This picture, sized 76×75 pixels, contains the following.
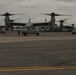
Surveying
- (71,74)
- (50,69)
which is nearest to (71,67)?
(50,69)

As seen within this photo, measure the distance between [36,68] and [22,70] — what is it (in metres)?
0.74

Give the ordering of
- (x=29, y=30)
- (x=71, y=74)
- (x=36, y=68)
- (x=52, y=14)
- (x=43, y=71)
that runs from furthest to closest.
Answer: (x=52, y=14), (x=29, y=30), (x=36, y=68), (x=43, y=71), (x=71, y=74)

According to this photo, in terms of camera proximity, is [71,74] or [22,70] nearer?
[71,74]

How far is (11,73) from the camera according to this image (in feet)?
34.8

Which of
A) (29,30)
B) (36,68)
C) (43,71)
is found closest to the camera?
(43,71)

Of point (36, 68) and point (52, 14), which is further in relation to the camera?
point (52, 14)

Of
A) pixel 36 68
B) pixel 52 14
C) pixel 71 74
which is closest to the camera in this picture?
pixel 71 74

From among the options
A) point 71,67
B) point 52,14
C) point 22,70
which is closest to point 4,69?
point 22,70

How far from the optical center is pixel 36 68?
11773 mm

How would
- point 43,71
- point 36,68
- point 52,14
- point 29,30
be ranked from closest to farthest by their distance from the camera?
point 43,71 < point 36,68 < point 29,30 < point 52,14

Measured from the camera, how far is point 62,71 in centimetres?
1099

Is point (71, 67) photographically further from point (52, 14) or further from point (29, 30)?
point (52, 14)

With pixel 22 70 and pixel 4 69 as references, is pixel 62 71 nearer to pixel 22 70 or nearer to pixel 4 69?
pixel 22 70

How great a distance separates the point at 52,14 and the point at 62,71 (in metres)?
87.8
